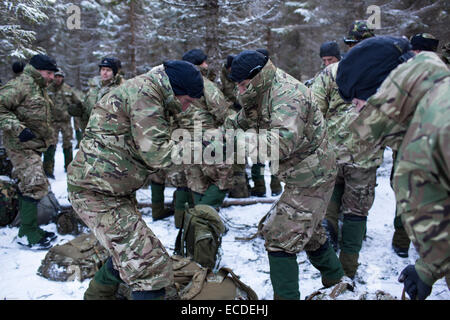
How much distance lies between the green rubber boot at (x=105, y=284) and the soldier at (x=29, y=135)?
1893mm

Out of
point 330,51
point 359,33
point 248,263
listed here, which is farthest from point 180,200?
point 359,33

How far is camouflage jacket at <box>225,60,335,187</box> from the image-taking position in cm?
242

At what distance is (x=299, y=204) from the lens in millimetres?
2818

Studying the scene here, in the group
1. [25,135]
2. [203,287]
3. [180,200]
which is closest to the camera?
[203,287]

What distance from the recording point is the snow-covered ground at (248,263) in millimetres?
3355

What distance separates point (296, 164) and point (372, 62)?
4.22ft

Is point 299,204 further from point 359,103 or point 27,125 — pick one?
point 27,125

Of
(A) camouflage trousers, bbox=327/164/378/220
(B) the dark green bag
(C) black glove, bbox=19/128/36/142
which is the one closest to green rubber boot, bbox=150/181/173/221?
(B) the dark green bag

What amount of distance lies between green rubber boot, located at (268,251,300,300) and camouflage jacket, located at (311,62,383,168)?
154 cm

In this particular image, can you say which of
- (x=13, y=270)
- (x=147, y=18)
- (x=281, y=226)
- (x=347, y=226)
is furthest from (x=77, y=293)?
(x=147, y=18)

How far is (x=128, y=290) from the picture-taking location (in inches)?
125

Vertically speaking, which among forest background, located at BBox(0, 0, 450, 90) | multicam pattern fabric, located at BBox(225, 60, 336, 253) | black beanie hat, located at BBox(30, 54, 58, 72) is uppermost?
forest background, located at BBox(0, 0, 450, 90)

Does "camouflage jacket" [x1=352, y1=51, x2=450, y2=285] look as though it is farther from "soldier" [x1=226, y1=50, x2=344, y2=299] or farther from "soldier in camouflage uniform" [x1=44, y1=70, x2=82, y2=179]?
"soldier in camouflage uniform" [x1=44, y1=70, x2=82, y2=179]

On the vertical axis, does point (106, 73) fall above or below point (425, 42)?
below
